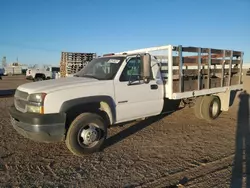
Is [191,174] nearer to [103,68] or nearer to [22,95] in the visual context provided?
[103,68]

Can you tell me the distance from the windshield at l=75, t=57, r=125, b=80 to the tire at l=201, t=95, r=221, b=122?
3319 millimetres

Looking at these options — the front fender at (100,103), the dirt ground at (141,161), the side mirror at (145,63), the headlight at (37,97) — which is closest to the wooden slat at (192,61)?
the side mirror at (145,63)

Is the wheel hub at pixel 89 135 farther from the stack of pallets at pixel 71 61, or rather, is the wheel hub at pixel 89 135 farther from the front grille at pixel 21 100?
the stack of pallets at pixel 71 61

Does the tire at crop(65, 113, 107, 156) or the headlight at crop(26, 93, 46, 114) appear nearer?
the headlight at crop(26, 93, 46, 114)

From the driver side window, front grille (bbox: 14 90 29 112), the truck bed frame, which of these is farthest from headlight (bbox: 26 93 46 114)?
the truck bed frame

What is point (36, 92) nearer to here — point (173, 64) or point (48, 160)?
point (48, 160)

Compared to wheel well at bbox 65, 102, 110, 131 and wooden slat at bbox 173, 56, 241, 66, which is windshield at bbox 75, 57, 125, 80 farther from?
wooden slat at bbox 173, 56, 241, 66

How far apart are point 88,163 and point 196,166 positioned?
6.33ft

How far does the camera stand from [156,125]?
23.4 feet

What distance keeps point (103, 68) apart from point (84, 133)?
1620mm

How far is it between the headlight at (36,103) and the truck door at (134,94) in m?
1.51

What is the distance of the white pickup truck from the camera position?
430 cm

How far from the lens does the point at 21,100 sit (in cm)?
466

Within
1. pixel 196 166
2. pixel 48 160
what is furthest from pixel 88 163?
pixel 196 166
